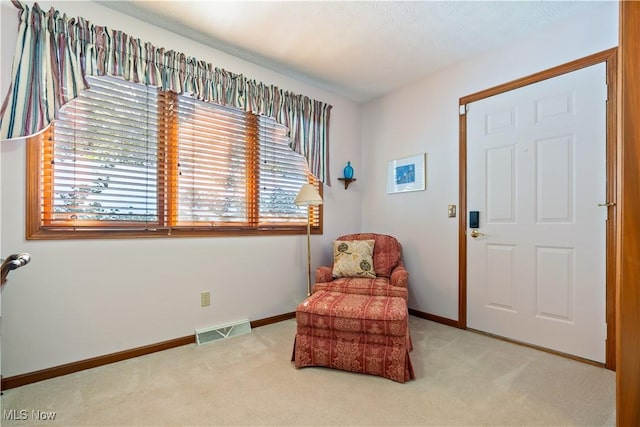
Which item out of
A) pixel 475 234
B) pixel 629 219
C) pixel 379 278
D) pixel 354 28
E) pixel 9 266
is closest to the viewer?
pixel 629 219

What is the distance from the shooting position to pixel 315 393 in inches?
67.2

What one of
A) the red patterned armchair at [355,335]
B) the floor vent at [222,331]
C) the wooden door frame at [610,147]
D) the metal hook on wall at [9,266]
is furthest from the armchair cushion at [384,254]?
the metal hook on wall at [9,266]

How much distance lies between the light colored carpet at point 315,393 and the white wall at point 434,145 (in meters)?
0.91

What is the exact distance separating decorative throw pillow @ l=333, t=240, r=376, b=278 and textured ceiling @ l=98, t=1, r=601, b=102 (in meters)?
1.74

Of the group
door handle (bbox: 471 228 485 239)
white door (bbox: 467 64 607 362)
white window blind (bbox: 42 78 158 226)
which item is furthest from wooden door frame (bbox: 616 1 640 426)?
white window blind (bbox: 42 78 158 226)

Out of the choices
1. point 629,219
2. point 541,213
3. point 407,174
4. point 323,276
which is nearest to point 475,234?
point 541,213

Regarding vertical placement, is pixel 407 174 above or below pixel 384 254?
above

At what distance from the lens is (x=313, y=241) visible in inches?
129

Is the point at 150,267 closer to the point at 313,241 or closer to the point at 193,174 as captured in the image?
the point at 193,174

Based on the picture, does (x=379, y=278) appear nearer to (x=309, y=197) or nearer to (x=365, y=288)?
(x=365, y=288)

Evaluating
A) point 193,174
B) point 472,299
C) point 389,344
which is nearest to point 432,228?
point 472,299

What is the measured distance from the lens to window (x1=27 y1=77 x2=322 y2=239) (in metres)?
1.93

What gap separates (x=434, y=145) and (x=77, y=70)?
2.95 metres

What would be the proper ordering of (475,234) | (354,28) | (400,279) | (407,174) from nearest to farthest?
(354,28) → (400,279) → (475,234) → (407,174)
